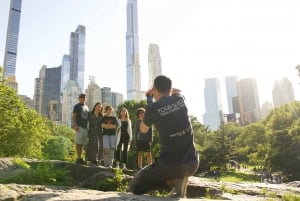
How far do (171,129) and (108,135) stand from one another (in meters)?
6.54

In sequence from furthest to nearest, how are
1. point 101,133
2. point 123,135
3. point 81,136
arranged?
point 123,135 → point 101,133 → point 81,136

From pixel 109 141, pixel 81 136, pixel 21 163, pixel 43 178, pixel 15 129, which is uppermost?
pixel 15 129

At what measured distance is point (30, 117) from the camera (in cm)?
4134

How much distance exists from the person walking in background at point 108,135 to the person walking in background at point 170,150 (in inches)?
240

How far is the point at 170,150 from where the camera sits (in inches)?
220

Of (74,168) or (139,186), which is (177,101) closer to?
(139,186)

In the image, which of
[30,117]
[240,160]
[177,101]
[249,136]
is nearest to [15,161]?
[177,101]

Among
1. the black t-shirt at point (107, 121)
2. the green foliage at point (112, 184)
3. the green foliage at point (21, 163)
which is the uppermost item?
the black t-shirt at point (107, 121)

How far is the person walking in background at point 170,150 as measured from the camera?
18.3 ft

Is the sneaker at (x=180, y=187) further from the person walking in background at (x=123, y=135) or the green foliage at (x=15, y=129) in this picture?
the green foliage at (x=15, y=129)

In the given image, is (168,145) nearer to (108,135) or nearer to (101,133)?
(108,135)

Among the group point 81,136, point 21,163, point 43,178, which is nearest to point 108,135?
point 81,136

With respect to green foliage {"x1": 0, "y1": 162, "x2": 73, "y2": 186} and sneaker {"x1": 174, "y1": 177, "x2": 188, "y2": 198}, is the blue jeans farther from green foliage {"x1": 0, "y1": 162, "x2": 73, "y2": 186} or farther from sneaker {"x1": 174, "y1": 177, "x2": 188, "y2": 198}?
sneaker {"x1": 174, "y1": 177, "x2": 188, "y2": 198}

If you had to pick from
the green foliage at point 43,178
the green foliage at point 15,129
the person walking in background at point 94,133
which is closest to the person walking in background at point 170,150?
the green foliage at point 43,178
